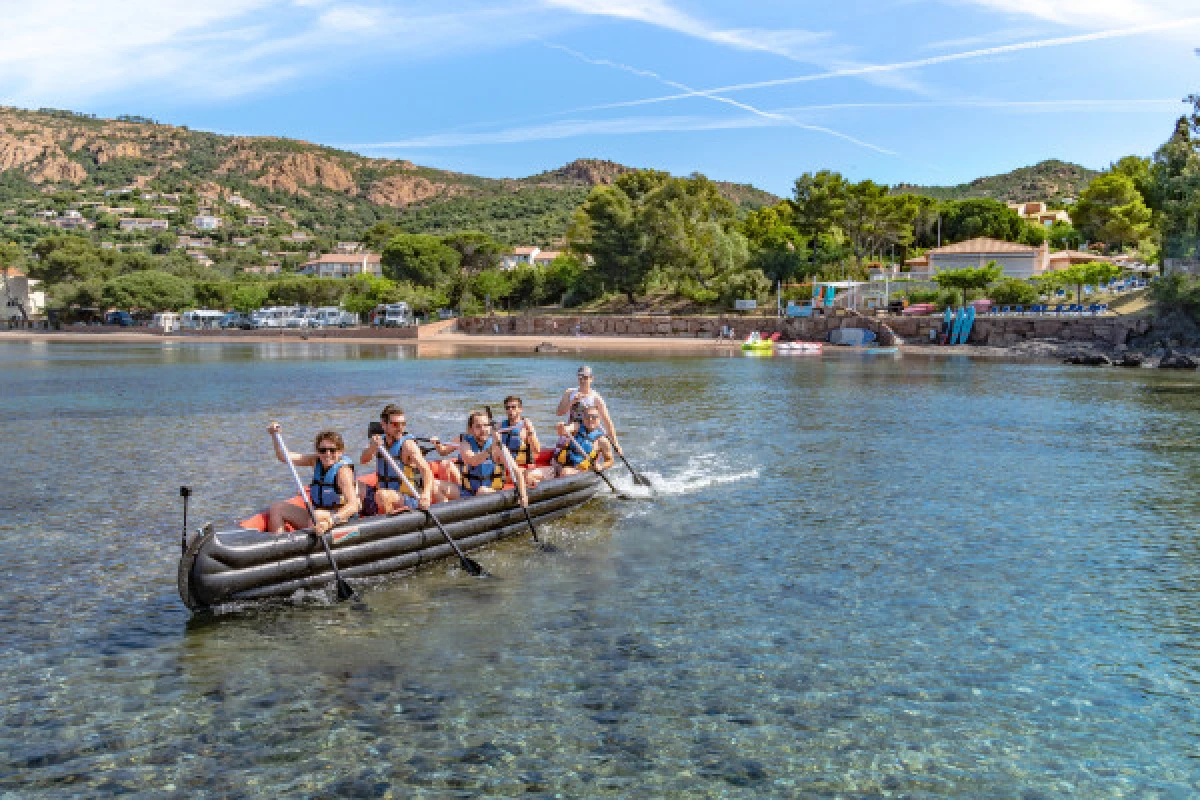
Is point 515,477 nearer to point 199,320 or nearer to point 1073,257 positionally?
point 1073,257

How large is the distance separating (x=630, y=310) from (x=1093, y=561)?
76050 millimetres

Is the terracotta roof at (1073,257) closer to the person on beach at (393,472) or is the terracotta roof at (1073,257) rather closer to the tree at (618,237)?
the tree at (618,237)

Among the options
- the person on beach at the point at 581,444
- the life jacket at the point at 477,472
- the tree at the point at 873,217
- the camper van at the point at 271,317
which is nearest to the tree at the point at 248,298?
the camper van at the point at 271,317

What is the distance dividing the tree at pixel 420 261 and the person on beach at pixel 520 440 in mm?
91994

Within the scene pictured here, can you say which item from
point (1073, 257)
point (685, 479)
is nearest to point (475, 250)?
point (1073, 257)

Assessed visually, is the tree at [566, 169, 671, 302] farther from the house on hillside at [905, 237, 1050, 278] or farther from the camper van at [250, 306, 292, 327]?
the camper van at [250, 306, 292, 327]

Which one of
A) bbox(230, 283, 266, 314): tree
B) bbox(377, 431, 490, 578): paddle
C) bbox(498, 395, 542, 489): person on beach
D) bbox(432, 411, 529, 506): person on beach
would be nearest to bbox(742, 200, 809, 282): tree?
bbox(230, 283, 266, 314): tree

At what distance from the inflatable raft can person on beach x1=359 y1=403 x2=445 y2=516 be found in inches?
11.8

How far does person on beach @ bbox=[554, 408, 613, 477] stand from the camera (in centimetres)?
1547

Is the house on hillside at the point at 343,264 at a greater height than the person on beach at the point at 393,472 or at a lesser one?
greater

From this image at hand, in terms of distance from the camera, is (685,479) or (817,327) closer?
(685,479)

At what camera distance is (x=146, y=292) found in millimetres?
104688

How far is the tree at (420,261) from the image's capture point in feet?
344

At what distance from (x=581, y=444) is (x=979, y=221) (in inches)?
3485
